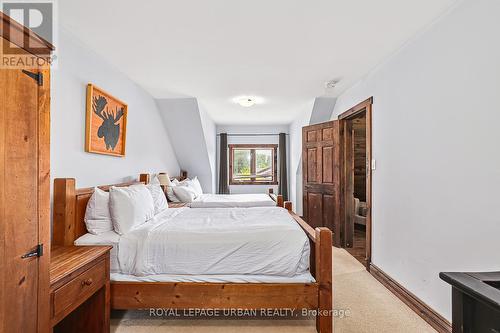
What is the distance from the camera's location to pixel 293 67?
2.78 m

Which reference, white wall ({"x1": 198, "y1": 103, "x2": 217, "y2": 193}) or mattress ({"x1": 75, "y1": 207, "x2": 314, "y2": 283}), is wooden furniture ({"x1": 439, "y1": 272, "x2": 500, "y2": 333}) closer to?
mattress ({"x1": 75, "y1": 207, "x2": 314, "y2": 283})

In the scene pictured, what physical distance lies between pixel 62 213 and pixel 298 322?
6.46 feet

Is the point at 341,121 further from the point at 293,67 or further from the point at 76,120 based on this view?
the point at 76,120

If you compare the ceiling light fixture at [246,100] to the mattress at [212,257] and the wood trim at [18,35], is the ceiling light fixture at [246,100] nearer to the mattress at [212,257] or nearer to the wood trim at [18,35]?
the mattress at [212,257]

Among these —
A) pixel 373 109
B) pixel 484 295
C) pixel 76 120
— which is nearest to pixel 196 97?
pixel 76 120

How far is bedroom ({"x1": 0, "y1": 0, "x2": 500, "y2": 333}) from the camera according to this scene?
114 centimetres

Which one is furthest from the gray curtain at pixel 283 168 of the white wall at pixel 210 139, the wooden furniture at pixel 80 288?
the wooden furniture at pixel 80 288

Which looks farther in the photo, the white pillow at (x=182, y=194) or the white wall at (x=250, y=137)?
the white wall at (x=250, y=137)

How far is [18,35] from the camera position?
40.1 inches

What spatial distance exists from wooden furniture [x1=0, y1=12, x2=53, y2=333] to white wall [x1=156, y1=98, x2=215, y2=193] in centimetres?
299

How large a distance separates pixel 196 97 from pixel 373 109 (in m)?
2.53

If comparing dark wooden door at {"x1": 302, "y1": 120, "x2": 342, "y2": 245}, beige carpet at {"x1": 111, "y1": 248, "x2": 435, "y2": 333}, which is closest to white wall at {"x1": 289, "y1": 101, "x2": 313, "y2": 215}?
dark wooden door at {"x1": 302, "y1": 120, "x2": 342, "y2": 245}

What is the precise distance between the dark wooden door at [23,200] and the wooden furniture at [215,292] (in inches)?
27.8

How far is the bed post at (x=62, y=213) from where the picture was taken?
72.9 inches
